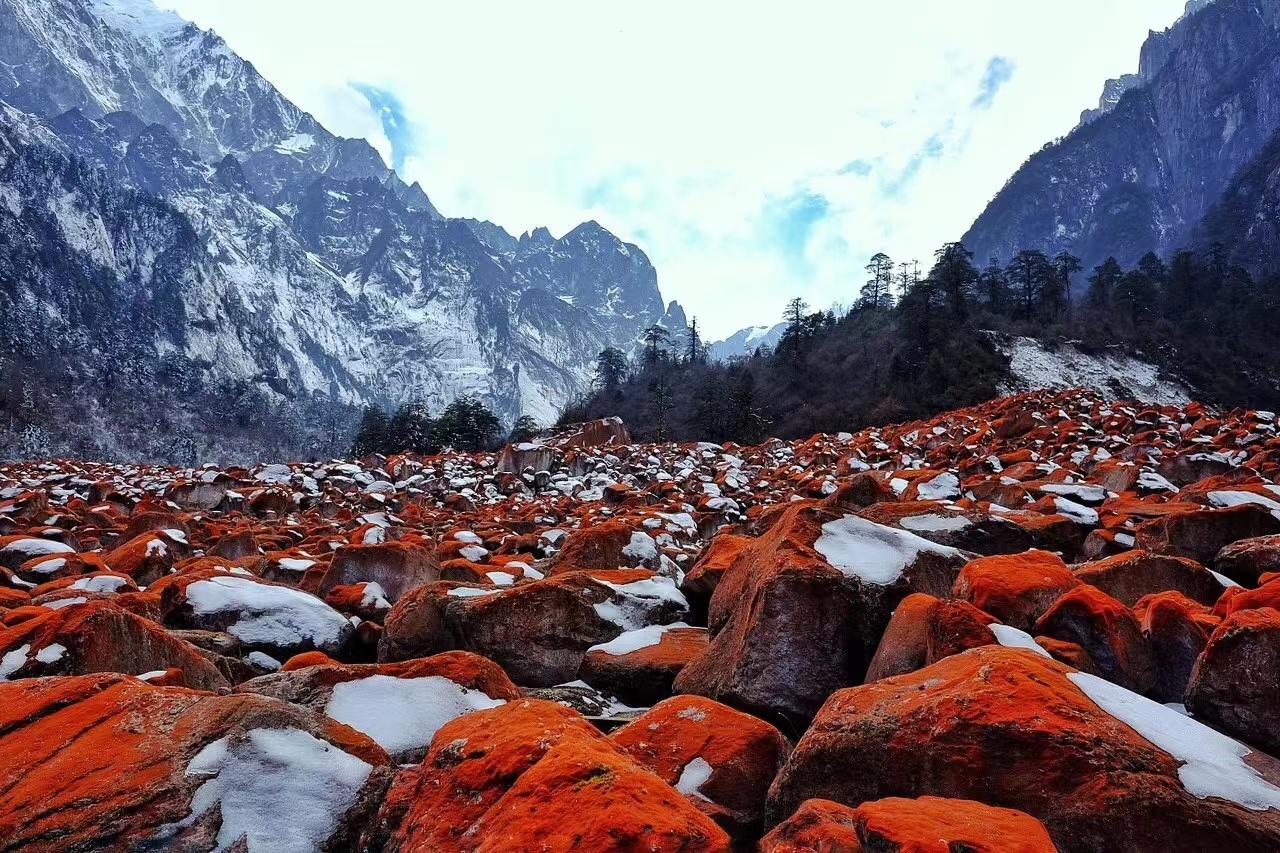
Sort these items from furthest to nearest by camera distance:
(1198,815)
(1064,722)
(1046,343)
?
(1046,343) → (1064,722) → (1198,815)

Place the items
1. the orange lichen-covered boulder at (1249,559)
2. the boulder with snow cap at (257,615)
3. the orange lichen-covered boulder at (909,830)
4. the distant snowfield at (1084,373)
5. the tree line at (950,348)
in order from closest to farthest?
the orange lichen-covered boulder at (909,830)
the orange lichen-covered boulder at (1249,559)
the boulder with snow cap at (257,615)
the distant snowfield at (1084,373)
the tree line at (950,348)

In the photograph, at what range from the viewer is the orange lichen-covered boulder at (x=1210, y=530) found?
7547 mm

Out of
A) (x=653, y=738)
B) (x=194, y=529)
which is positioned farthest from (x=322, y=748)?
(x=194, y=529)

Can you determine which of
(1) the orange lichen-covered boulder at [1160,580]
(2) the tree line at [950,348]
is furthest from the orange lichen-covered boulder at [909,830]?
(2) the tree line at [950,348]

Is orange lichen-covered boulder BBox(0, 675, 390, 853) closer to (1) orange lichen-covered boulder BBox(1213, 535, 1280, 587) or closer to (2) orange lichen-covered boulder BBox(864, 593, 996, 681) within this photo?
Answer: (2) orange lichen-covered boulder BBox(864, 593, 996, 681)

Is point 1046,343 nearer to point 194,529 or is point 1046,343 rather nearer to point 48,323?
point 194,529

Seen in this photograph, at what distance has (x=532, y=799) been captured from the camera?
116 inches

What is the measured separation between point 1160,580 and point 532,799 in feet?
21.3

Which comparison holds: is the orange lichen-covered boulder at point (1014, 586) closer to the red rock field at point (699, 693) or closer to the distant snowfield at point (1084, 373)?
the red rock field at point (699, 693)

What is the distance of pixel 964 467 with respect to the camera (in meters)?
17.1

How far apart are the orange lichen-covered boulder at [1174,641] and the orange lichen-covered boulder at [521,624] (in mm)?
5116

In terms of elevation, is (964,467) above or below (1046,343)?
below

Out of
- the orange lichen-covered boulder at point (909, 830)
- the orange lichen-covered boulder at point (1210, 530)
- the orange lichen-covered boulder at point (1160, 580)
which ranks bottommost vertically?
the orange lichen-covered boulder at point (909, 830)

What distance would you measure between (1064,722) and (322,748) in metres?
4.34
